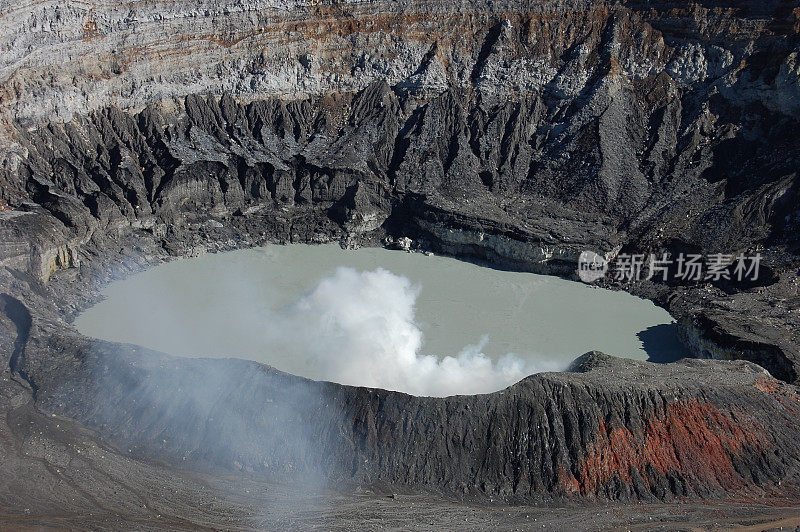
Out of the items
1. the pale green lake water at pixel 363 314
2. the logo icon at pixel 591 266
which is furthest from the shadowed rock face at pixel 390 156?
the pale green lake water at pixel 363 314

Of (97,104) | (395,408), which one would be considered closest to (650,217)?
(395,408)

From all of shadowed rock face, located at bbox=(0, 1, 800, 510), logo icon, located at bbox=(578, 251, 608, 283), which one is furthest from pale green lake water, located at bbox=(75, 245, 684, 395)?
shadowed rock face, located at bbox=(0, 1, 800, 510)

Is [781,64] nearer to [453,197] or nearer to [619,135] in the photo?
[619,135]

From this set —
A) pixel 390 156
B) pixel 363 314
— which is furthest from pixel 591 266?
pixel 390 156

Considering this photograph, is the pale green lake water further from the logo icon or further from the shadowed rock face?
the shadowed rock face

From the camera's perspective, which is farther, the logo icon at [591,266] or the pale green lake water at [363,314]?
the logo icon at [591,266]

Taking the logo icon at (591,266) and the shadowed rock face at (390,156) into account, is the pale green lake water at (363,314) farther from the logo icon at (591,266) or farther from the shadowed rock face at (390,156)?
the shadowed rock face at (390,156)

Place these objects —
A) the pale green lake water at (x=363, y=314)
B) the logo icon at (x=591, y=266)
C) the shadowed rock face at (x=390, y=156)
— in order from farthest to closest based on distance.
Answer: the logo icon at (x=591, y=266) → the pale green lake water at (x=363, y=314) → the shadowed rock face at (x=390, y=156)
